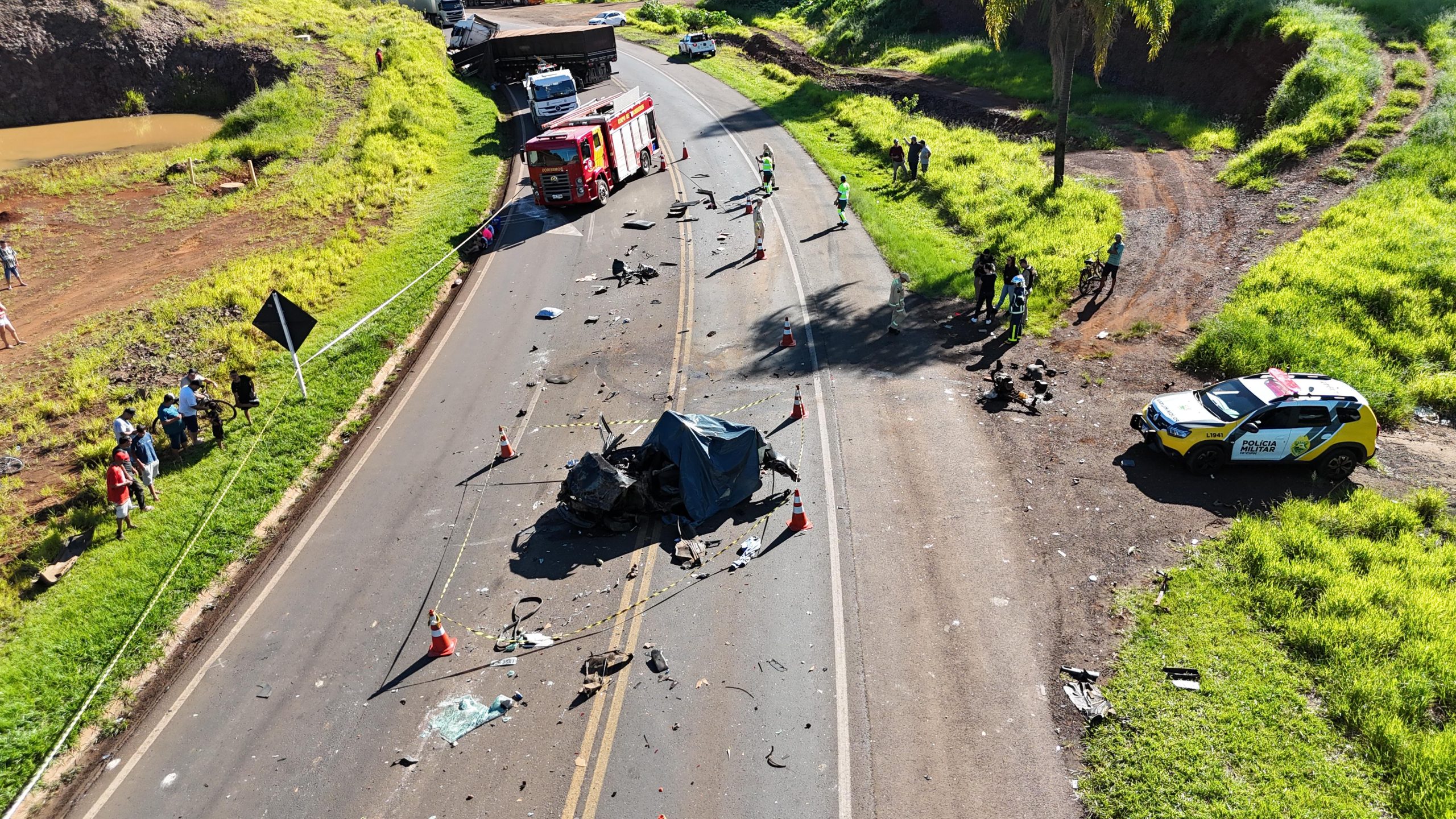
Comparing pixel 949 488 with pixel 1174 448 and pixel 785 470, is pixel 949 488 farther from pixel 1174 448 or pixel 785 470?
pixel 1174 448

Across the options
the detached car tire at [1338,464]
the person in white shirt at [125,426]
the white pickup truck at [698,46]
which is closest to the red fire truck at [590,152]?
the person in white shirt at [125,426]

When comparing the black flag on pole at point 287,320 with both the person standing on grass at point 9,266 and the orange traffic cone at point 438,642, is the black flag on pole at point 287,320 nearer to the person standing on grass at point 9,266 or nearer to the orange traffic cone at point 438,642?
the orange traffic cone at point 438,642

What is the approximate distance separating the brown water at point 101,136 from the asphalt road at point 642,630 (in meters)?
32.4

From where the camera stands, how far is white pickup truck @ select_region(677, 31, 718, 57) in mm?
56094

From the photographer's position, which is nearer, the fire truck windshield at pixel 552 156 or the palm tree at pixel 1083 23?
the palm tree at pixel 1083 23

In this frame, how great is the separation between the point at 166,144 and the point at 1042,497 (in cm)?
4450

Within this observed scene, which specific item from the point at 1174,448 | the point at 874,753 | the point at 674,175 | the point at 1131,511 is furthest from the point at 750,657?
the point at 674,175

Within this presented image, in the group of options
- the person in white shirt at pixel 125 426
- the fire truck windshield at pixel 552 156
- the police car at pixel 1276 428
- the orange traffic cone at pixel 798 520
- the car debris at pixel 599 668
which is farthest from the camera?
the fire truck windshield at pixel 552 156

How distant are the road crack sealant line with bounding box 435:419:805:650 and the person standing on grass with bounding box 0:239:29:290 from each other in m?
20.6

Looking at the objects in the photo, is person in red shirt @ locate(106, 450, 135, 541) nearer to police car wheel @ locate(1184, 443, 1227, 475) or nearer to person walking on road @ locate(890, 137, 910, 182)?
police car wheel @ locate(1184, 443, 1227, 475)

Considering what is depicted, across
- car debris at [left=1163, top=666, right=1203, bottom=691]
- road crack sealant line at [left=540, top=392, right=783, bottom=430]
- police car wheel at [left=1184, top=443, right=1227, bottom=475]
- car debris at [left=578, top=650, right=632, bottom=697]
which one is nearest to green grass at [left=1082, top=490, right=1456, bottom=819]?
car debris at [left=1163, top=666, right=1203, bottom=691]

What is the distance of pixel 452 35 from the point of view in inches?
1957

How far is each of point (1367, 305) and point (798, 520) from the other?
15.4m

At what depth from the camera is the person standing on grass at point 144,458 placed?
14.9 metres
